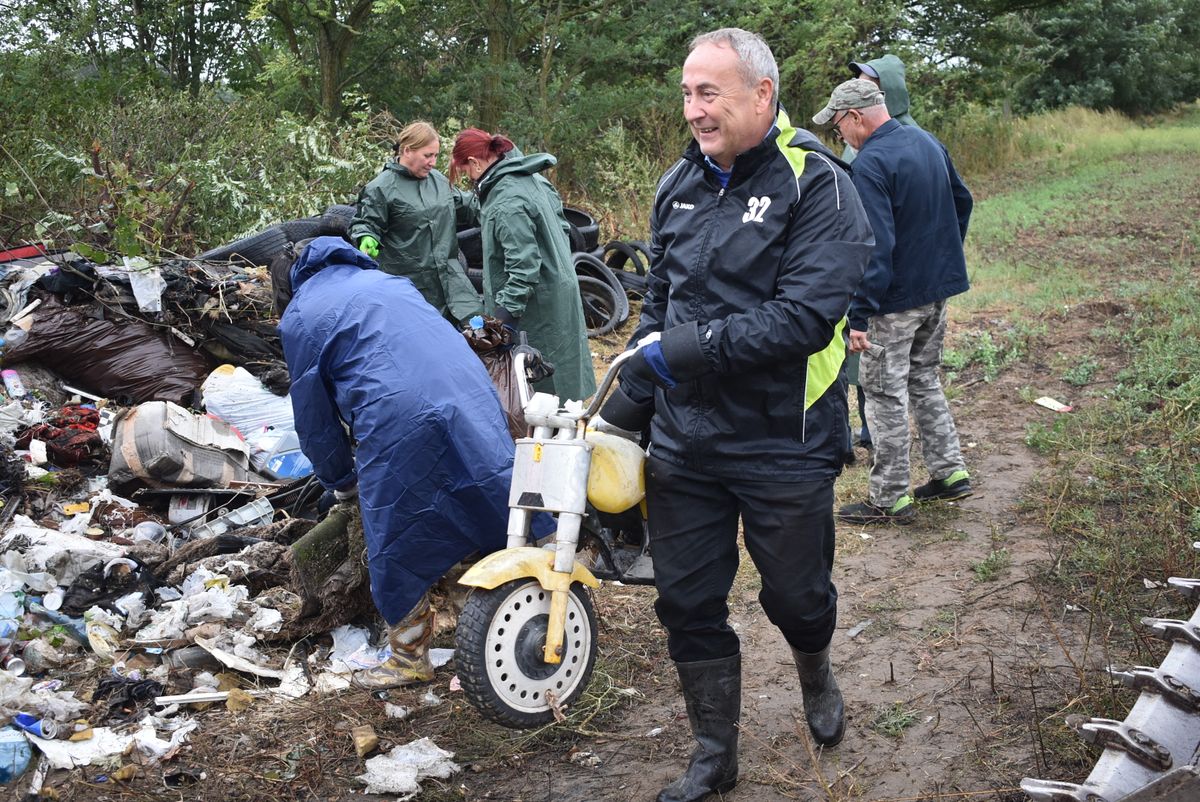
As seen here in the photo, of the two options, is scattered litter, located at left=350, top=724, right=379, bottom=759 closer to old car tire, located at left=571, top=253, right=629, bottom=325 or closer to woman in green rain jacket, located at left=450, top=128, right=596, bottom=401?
woman in green rain jacket, located at left=450, top=128, right=596, bottom=401

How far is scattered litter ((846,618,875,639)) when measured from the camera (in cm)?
435

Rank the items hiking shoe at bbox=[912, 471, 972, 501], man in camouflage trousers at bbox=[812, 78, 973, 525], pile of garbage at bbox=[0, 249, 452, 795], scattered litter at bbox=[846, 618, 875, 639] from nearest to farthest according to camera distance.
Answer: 1. pile of garbage at bbox=[0, 249, 452, 795]
2. scattered litter at bbox=[846, 618, 875, 639]
3. man in camouflage trousers at bbox=[812, 78, 973, 525]
4. hiking shoe at bbox=[912, 471, 972, 501]

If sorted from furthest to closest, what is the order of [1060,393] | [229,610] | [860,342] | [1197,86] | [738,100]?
[1197,86] → [1060,393] → [860,342] → [229,610] → [738,100]

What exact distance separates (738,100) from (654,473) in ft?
3.35

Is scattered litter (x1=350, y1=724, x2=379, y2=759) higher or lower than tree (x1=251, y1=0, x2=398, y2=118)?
lower

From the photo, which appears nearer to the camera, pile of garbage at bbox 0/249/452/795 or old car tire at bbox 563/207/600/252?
pile of garbage at bbox 0/249/452/795

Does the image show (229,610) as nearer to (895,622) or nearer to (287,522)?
(287,522)

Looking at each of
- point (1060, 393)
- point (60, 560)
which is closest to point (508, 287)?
point (60, 560)

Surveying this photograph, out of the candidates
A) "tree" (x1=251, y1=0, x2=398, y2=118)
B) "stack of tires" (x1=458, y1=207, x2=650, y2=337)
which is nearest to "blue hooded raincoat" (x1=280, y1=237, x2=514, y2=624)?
"stack of tires" (x1=458, y1=207, x2=650, y2=337)

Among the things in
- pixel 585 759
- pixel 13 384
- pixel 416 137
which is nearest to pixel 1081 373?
pixel 416 137

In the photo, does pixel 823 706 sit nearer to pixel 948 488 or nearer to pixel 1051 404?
pixel 948 488

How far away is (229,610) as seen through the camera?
482 centimetres

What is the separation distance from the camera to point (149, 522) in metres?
5.89

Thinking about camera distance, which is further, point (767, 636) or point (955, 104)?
point (955, 104)
